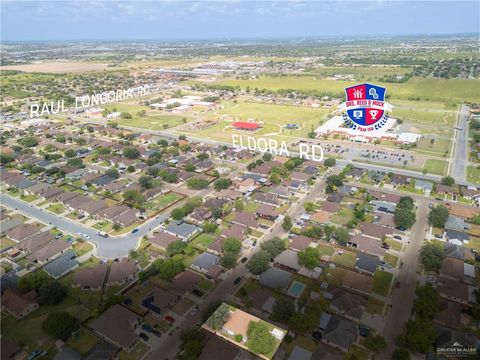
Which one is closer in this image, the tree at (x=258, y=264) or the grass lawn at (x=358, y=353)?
the grass lawn at (x=358, y=353)

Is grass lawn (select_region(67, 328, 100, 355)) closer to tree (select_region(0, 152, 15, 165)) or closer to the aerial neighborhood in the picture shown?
the aerial neighborhood

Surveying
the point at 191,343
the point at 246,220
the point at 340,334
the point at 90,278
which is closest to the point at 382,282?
the point at 340,334

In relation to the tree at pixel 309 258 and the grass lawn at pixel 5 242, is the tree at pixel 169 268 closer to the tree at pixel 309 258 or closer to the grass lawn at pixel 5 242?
the tree at pixel 309 258

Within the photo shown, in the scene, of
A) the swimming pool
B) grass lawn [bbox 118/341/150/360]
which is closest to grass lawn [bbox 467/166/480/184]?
the swimming pool

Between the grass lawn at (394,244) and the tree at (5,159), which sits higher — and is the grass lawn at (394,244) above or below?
below

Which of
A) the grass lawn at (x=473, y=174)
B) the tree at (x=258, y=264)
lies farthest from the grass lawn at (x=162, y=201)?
the grass lawn at (x=473, y=174)

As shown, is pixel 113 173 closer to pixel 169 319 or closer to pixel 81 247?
pixel 81 247
